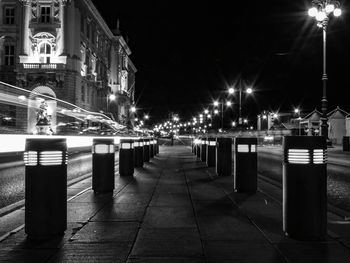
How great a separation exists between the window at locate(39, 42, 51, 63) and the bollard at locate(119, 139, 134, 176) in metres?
44.5

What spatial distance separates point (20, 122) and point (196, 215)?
15.9 meters

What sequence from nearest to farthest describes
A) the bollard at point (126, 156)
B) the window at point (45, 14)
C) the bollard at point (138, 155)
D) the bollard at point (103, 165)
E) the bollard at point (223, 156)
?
the bollard at point (103, 165), the bollard at point (126, 156), the bollard at point (223, 156), the bollard at point (138, 155), the window at point (45, 14)

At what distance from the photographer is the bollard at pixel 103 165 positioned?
9.97 metres

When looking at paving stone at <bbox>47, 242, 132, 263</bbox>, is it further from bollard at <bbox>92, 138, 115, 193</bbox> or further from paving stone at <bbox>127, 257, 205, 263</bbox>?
bollard at <bbox>92, 138, 115, 193</bbox>

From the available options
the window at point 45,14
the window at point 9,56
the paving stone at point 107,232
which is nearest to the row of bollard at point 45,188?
the paving stone at point 107,232

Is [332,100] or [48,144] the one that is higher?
[332,100]

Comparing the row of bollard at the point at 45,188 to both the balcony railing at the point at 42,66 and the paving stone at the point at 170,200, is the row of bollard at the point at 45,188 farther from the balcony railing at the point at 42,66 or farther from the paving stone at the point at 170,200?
the balcony railing at the point at 42,66

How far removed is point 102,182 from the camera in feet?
32.9

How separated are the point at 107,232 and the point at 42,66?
169 feet

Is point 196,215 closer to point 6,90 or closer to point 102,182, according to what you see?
point 102,182

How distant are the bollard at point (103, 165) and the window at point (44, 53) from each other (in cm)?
4825

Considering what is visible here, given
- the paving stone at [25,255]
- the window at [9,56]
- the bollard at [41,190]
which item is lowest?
the paving stone at [25,255]

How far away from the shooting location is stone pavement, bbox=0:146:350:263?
190 inches

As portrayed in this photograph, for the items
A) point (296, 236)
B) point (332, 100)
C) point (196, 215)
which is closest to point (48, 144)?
point (196, 215)
